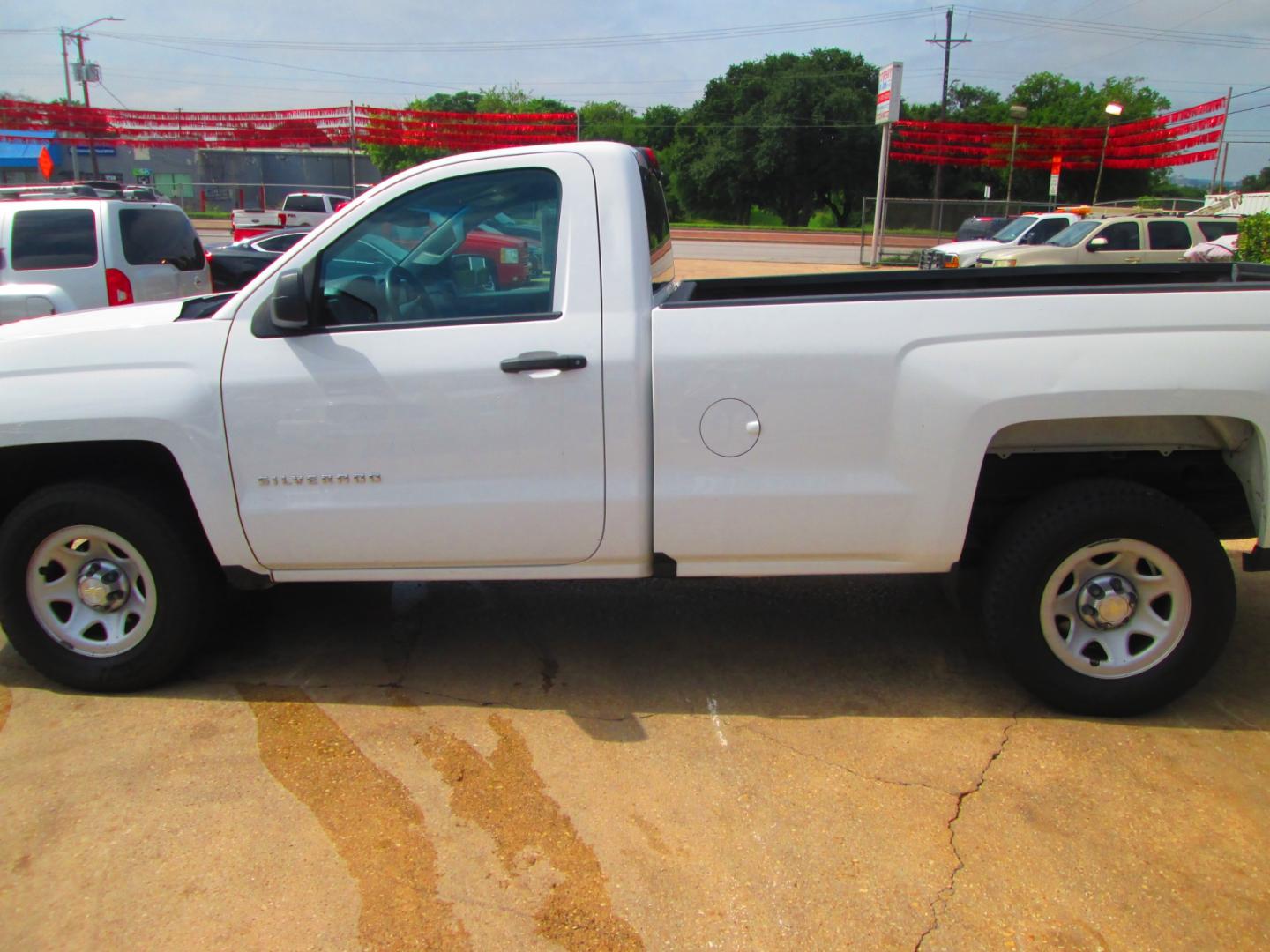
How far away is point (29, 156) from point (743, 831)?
67085 mm

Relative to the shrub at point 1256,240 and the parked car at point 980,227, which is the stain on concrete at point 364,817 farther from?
the parked car at point 980,227

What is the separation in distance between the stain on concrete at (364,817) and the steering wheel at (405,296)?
1.58 meters

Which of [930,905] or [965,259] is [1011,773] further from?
[965,259]

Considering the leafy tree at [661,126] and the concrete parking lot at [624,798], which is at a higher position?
the leafy tree at [661,126]

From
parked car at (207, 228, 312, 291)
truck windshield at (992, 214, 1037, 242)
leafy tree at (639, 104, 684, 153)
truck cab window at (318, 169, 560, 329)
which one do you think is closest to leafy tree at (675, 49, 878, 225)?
leafy tree at (639, 104, 684, 153)

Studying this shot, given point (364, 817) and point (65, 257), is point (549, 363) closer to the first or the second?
point (364, 817)

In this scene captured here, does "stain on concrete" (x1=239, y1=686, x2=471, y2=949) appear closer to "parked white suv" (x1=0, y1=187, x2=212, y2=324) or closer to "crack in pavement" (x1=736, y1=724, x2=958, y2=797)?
"crack in pavement" (x1=736, y1=724, x2=958, y2=797)

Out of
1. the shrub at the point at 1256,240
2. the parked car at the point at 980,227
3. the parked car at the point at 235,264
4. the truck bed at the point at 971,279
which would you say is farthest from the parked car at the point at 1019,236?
the truck bed at the point at 971,279

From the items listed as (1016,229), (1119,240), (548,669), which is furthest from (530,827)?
(1016,229)

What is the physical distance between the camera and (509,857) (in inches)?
110

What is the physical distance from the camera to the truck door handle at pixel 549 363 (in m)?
3.30

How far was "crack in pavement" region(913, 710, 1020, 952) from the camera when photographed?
2525 mm

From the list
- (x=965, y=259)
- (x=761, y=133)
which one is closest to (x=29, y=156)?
(x=761, y=133)

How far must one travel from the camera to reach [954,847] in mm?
2842
